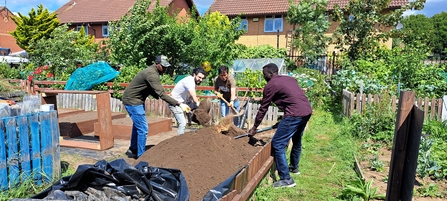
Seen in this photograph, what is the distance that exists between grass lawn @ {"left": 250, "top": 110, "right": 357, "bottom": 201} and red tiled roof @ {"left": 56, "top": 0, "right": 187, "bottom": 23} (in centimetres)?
2387

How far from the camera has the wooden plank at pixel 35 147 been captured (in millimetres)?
4105

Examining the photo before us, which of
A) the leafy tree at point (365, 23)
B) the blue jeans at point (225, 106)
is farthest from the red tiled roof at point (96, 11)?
the blue jeans at point (225, 106)

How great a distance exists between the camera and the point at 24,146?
3.99 metres

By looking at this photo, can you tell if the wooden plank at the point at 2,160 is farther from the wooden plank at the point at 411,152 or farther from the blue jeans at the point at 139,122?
the wooden plank at the point at 411,152

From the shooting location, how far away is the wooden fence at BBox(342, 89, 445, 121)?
27.4ft

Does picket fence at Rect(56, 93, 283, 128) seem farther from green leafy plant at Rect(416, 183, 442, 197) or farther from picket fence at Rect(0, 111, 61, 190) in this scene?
picket fence at Rect(0, 111, 61, 190)

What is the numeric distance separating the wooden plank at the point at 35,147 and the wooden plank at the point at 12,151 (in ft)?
0.66

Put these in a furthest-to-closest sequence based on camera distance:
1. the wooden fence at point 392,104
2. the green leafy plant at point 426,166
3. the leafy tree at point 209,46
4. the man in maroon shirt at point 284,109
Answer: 1. the leafy tree at point 209,46
2. the wooden fence at point 392,104
3. the green leafy plant at point 426,166
4. the man in maroon shirt at point 284,109

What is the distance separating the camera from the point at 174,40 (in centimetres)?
1376

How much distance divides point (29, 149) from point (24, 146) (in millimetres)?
104

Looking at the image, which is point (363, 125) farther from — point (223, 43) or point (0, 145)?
point (223, 43)

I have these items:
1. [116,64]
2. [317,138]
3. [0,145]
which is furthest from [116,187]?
[116,64]

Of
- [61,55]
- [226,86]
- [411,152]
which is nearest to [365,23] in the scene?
[226,86]

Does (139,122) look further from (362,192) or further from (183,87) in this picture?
(362,192)
